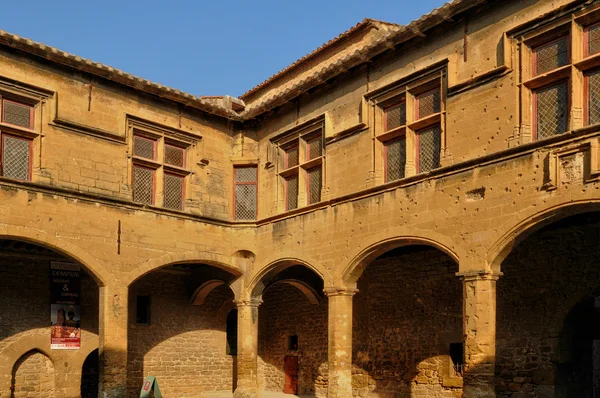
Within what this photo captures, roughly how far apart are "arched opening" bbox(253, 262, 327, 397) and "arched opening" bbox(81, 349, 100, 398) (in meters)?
3.93

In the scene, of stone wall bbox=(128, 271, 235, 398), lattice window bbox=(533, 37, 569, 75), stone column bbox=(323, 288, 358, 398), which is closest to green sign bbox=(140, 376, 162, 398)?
stone wall bbox=(128, 271, 235, 398)

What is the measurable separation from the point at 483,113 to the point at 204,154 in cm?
631

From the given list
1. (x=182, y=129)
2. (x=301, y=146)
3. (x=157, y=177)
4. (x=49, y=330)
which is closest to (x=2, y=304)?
(x=49, y=330)

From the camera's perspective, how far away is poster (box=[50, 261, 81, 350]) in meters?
13.5

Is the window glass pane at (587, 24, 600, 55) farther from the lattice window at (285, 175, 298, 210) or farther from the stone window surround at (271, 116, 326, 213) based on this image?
the lattice window at (285, 175, 298, 210)

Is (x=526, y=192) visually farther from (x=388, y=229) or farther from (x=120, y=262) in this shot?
(x=120, y=262)

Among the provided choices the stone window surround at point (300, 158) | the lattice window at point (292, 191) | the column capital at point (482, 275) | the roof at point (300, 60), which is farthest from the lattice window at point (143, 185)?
the column capital at point (482, 275)

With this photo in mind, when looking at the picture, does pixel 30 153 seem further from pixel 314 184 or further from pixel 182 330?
pixel 182 330

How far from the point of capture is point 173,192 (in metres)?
13.4

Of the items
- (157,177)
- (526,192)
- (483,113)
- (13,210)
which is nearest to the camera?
(526,192)

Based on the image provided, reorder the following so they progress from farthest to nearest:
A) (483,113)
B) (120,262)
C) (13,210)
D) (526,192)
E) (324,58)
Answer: (324,58) < (120,262) < (13,210) < (483,113) < (526,192)

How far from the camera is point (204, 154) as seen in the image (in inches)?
553

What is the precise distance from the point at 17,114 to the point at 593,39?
9.01 m

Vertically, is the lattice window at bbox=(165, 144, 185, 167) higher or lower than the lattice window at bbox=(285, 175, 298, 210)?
higher
